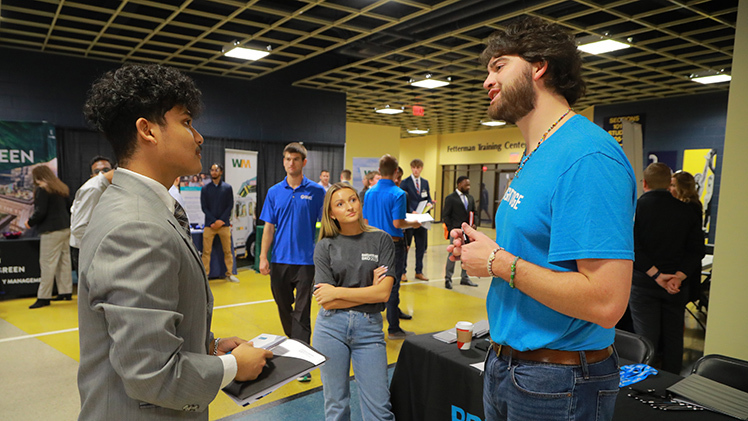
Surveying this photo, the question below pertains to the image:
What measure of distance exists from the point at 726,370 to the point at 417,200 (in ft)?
21.5

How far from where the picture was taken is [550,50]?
1185mm

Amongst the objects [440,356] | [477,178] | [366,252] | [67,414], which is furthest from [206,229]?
[477,178]

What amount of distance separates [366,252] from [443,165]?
55.1 ft

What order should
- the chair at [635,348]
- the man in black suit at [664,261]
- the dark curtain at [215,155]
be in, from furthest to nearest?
the dark curtain at [215,155] → the man in black suit at [664,261] → the chair at [635,348]

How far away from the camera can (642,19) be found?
5.21 metres

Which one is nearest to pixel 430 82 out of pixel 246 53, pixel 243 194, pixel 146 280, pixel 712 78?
pixel 246 53

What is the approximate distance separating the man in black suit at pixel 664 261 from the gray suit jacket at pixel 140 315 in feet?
11.5

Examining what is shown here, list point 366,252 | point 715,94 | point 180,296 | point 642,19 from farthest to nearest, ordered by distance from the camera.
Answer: point 715,94, point 642,19, point 366,252, point 180,296

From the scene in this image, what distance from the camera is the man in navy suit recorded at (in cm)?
771

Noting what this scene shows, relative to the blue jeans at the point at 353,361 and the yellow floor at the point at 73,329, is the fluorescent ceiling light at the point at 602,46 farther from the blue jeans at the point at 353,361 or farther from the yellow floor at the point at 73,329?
the blue jeans at the point at 353,361

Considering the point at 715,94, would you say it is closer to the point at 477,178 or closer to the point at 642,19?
the point at 642,19

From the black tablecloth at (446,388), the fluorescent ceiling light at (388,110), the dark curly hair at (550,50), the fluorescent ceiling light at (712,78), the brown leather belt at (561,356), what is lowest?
the black tablecloth at (446,388)

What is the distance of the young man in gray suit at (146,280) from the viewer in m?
0.93

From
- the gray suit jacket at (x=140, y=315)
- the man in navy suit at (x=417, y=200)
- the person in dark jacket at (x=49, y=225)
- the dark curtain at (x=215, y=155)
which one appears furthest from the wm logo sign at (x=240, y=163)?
the gray suit jacket at (x=140, y=315)
